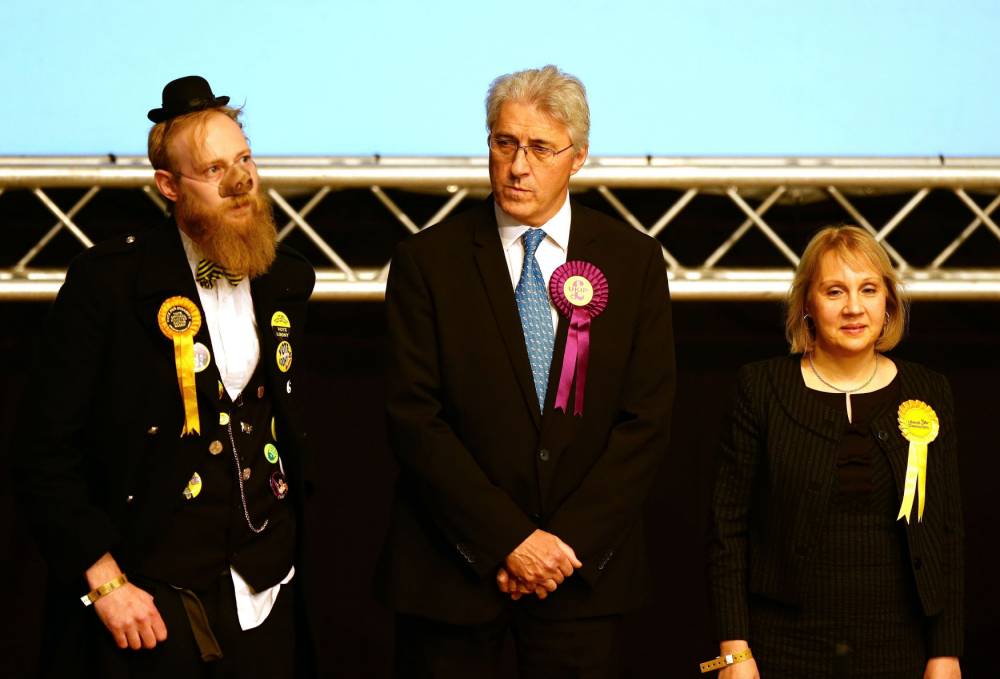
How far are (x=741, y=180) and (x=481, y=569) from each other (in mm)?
1588

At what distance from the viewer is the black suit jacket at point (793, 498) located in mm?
2350

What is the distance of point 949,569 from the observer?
2.39m

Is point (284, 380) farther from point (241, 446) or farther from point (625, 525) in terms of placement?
point (625, 525)

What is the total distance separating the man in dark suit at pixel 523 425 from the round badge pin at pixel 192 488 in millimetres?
368

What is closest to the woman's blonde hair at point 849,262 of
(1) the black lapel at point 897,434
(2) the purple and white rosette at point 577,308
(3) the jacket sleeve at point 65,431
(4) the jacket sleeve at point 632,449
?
(1) the black lapel at point 897,434

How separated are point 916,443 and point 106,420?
1.51 m

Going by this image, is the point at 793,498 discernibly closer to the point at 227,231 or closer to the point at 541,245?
the point at 541,245

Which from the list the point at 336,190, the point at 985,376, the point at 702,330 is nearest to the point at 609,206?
the point at 702,330

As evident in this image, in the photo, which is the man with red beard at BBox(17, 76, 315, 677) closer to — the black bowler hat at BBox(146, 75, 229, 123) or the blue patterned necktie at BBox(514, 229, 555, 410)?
the black bowler hat at BBox(146, 75, 229, 123)

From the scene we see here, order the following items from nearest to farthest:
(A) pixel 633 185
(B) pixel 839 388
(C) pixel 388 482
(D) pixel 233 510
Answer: (D) pixel 233 510
(B) pixel 839 388
(A) pixel 633 185
(C) pixel 388 482

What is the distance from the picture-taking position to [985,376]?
3547 millimetres

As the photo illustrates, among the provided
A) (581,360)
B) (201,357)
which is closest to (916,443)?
(581,360)

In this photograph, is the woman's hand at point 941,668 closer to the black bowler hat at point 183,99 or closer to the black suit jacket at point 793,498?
the black suit jacket at point 793,498

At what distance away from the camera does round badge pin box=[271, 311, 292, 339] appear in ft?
7.63
